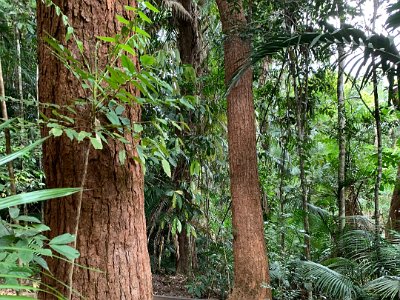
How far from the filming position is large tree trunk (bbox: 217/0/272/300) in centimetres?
428

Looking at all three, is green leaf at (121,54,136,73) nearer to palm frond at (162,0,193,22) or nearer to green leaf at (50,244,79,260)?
green leaf at (50,244,79,260)

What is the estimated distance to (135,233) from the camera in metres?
1.25

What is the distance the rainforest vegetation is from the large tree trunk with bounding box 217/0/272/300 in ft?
0.06

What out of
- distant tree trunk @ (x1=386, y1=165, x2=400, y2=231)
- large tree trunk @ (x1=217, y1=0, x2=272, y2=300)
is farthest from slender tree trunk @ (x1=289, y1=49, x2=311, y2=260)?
distant tree trunk @ (x1=386, y1=165, x2=400, y2=231)

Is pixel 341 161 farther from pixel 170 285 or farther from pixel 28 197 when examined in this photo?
pixel 28 197

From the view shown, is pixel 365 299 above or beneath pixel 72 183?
beneath

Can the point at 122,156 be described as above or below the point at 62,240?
above

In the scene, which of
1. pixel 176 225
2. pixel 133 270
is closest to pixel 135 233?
pixel 133 270

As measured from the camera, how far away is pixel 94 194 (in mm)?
1176

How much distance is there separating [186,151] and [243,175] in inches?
29.0

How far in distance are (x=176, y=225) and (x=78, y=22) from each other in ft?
10.0

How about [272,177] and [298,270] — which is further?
[272,177]

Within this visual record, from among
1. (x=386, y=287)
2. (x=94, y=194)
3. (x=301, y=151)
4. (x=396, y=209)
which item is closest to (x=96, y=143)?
(x=94, y=194)

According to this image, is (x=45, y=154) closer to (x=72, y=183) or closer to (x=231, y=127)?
(x=72, y=183)
